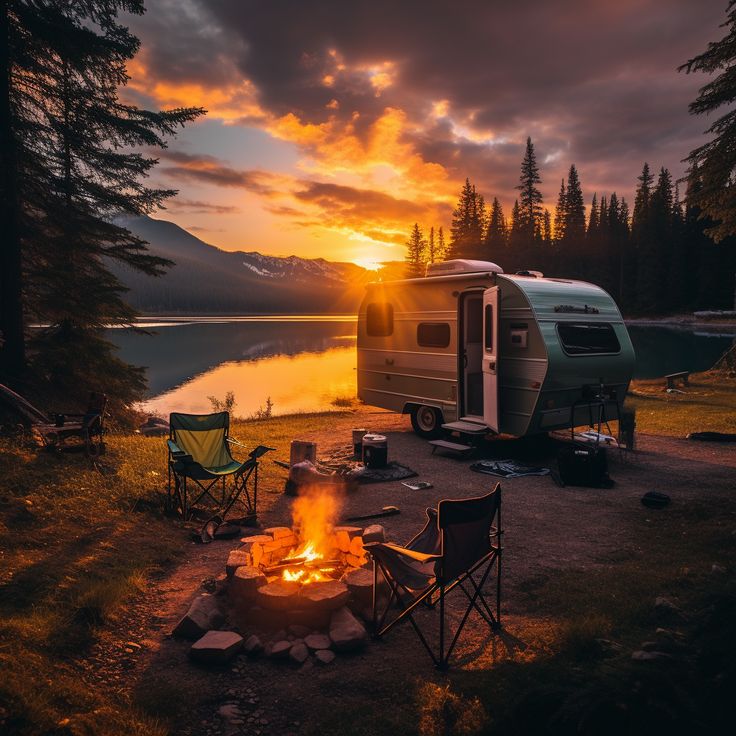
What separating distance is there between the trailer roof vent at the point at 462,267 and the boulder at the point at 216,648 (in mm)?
8974

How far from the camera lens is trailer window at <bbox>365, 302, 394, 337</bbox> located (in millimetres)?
13430

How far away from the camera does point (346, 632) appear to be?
4312 mm

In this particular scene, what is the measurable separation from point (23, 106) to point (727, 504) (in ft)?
52.6

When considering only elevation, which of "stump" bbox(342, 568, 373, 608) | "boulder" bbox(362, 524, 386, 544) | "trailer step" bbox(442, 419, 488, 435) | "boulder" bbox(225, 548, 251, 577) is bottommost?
"stump" bbox(342, 568, 373, 608)

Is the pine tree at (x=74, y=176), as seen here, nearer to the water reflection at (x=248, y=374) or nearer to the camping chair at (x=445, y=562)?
the water reflection at (x=248, y=374)

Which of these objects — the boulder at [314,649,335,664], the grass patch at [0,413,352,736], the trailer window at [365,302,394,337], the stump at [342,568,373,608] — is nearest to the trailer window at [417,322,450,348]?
the trailer window at [365,302,394,337]

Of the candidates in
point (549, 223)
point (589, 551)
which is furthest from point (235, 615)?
point (549, 223)

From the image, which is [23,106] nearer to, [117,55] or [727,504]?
[117,55]

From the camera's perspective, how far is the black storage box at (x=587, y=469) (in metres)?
8.95

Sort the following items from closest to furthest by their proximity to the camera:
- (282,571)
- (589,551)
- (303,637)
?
(303,637), (282,571), (589,551)

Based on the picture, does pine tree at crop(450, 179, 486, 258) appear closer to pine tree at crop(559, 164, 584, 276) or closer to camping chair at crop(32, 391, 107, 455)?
pine tree at crop(559, 164, 584, 276)

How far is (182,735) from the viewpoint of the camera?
3340 mm

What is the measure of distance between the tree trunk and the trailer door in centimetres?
1016

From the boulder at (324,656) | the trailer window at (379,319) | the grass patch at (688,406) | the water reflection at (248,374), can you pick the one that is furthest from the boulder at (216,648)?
the water reflection at (248,374)
